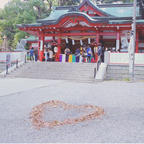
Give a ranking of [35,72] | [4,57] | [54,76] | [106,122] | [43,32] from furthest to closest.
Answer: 1. [43,32]
2. [4,57]
3. [35,72]
4. [54,76]
5. [106,122]

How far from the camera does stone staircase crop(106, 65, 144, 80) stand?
12.9 m

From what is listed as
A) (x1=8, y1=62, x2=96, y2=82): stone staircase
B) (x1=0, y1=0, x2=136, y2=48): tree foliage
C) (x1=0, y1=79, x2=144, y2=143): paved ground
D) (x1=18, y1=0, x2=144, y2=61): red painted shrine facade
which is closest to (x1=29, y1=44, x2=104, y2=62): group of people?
(x1=18, y1=0, x2=144, y2=61): red painted shrine facade

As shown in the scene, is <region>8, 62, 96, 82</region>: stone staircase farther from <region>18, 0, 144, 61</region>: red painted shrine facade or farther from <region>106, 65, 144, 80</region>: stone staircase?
<region>18, 0, 144, 61</region>: red painted shrine facade

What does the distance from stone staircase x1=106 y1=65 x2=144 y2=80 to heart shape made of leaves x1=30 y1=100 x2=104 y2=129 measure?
778 centimetres

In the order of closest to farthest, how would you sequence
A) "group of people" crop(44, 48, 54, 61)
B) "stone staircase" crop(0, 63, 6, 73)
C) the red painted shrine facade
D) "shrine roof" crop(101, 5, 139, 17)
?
the red painted shrine facade, "stone staircase" crop(0, 63, 6, 73), "group of people" crop(44, 48, 54, 61), "shrine roof" crop(101, 5, 139, 17)

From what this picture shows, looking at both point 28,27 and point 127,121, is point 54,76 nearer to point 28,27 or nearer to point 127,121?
point 28,27

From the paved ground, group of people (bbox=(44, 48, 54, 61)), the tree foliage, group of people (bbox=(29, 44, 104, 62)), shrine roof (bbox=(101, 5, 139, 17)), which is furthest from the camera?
the tree foliage

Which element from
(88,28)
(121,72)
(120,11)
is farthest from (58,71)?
(120,11)

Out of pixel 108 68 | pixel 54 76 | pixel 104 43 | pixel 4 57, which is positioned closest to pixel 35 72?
pixel 54 76

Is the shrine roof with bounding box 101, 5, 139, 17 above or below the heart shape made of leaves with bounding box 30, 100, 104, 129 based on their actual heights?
above

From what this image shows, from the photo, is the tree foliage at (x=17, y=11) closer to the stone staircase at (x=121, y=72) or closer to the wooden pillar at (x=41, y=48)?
the wooden pillar at (x=41, y=48)

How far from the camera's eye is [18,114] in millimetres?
4918

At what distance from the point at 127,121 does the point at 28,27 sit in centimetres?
1554

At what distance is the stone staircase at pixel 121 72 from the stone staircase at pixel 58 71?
1308 millimetres
